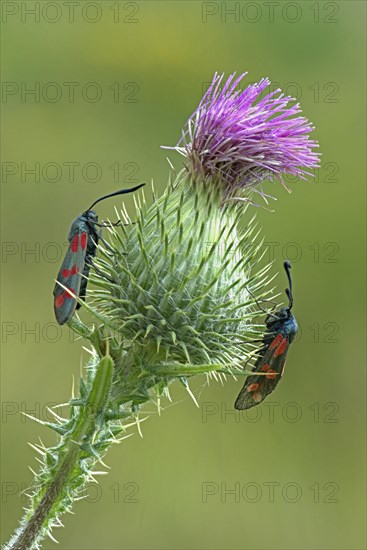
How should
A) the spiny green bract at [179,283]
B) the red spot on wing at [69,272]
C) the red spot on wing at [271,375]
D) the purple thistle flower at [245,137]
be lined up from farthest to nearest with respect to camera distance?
the red spot on wing at [271,375]
the purple thistle flower at [245,137]
the red spot on wing at [69,272]
the spiny green bract at [179,283]

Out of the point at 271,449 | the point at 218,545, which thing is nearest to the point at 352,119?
the point at 271,449

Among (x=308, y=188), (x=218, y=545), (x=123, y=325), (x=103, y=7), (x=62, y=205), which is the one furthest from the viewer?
(x=103, y=7)

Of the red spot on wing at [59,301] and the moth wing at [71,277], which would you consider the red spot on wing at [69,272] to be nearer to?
the moth wing at [71,277]

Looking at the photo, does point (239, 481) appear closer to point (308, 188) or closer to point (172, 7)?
point (308, 188)

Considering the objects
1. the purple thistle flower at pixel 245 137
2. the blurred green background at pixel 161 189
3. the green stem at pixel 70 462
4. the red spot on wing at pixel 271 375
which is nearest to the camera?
the green stem at pixel 70 462

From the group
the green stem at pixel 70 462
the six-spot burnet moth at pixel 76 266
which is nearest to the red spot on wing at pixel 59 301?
the six-spot burnet moth at pixel 76 266

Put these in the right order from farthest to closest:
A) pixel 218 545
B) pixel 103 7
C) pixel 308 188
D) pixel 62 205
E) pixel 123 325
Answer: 1. pixel 103 7
2. pixel 308 188
3. pixel 62 205
4. pixel 218 545
5. pixel 123 325

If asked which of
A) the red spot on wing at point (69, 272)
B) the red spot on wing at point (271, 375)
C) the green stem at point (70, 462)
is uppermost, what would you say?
the red spot on wing at point (69, 272)

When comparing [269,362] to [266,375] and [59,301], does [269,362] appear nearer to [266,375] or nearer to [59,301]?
[266,375]
